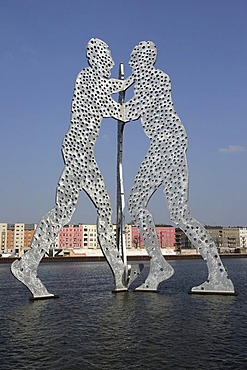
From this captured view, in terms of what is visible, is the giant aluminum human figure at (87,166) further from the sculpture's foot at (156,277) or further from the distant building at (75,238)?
the distant building at (75,238)

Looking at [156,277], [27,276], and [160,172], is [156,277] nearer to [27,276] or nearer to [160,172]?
[160,172]

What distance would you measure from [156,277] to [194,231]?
2.42 meters

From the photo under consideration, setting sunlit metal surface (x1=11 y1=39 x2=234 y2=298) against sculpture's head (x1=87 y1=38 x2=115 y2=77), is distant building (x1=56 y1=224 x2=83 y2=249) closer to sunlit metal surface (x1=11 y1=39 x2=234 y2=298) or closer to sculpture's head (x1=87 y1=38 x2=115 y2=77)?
sunlit metal surface (x1=11 y1=39 x2=234 y2=298)

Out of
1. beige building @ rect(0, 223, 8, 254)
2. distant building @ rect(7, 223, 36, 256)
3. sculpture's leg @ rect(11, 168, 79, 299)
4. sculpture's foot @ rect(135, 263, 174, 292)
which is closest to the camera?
sculpture's leg @ rect(11, 168, 79, 299)

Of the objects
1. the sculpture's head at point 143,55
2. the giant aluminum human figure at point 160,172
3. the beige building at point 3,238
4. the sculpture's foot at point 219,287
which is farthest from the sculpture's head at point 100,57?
the beige building at point 3,238

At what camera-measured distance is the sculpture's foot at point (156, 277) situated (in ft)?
54.7

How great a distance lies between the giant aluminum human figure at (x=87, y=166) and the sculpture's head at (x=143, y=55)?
2.60 feet

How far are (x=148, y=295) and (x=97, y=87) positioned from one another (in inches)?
343

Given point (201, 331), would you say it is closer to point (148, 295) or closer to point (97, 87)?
point (148, 295)

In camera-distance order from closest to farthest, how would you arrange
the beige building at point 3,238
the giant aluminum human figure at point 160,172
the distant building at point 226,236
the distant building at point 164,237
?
the giant aluminum human figure at point 160,172, the beige building at point 3,238, the distant building at point 164,237, the distant building at point 226,236

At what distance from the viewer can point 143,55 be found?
721 inches

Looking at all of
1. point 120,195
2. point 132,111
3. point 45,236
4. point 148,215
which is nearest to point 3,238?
point 120,195

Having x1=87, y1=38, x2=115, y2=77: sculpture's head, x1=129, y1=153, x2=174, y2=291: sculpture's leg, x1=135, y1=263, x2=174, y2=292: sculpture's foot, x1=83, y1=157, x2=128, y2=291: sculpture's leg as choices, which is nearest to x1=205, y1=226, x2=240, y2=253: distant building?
x1=135, y1=263, x2=174, y2=292: sculpture's foot

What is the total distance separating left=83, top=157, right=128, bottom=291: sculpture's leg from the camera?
55.0 ft
